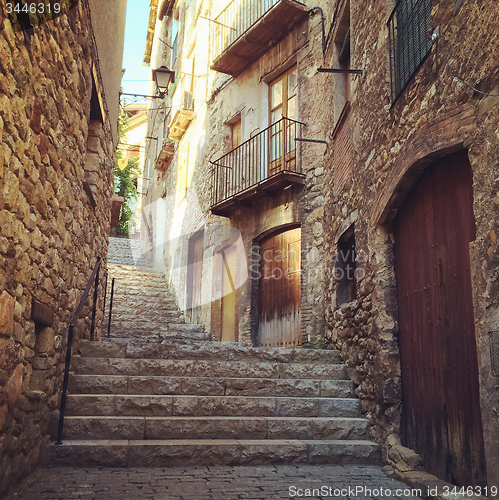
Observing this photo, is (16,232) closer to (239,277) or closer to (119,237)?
(239,277)

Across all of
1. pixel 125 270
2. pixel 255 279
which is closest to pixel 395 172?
pixel 255 279

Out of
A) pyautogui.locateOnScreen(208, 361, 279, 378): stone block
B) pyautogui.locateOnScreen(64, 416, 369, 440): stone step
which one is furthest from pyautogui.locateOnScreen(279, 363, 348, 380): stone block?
pyautogui.locateOnScreen(64, 416, 369, 440): stone step

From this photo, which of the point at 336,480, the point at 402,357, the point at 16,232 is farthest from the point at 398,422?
the point at 16,232

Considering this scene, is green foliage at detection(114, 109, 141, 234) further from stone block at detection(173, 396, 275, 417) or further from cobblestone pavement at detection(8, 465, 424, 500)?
cobblestone pavement at detection(8, 465, 424, 500)

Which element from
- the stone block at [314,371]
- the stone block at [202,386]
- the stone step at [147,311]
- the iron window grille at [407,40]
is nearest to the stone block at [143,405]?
the stone block at [202,386]

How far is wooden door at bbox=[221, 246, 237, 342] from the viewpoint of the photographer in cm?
972

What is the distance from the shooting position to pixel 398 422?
422 centimetres

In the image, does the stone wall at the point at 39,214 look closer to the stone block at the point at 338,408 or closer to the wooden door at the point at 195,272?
the stone block at the point at 338,408

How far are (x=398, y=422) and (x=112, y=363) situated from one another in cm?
267

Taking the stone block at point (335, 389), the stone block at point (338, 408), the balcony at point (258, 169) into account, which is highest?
the balcony at point (258, 169)

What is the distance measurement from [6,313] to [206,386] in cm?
241

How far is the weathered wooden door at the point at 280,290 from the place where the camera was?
26.2 ft

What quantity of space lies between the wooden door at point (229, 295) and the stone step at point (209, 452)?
17.6ft

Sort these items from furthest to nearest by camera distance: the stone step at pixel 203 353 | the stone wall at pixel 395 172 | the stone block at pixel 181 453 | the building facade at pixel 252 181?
1. the building facade at pixel 252 181
2. the stone step at pixel 203 353
3. the stone block at pixel 181 453
4. the stone wall at pixel 395 172
